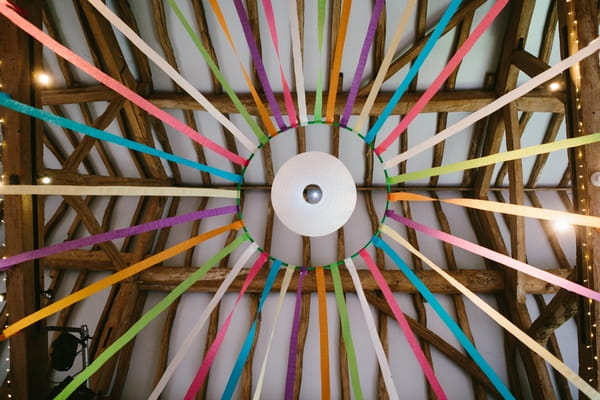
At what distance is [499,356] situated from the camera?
17.4 feet

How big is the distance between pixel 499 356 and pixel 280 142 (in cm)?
415

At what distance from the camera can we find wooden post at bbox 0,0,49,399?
8.84ft

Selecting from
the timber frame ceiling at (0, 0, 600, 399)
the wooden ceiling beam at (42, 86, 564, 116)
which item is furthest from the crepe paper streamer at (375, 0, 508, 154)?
the wooden ceiling beam at (42, 86, 564, 116)

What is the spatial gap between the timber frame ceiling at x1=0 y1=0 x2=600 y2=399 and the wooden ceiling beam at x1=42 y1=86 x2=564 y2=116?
19mm

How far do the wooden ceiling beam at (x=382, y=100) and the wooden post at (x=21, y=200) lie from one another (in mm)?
2009

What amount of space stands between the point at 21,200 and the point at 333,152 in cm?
Answer: 398

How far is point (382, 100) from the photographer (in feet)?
15.9

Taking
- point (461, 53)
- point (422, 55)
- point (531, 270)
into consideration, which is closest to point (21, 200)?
point (422, 55)

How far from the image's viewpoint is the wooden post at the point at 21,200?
2695 mm

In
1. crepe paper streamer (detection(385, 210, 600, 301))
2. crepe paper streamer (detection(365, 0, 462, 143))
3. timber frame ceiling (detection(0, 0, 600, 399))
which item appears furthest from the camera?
timber frame ceiling (detection(0, 0, 600, 399))

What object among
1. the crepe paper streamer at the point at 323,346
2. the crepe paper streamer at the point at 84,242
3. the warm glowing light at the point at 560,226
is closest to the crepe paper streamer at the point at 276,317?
the crepe paper streamer at the point at 323,346

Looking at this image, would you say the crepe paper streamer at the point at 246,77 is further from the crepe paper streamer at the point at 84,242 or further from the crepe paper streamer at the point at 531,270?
the crepe paper streamer at the point at 531,270

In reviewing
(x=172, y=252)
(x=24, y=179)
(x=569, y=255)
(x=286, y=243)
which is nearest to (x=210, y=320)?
(x=286, y=243)

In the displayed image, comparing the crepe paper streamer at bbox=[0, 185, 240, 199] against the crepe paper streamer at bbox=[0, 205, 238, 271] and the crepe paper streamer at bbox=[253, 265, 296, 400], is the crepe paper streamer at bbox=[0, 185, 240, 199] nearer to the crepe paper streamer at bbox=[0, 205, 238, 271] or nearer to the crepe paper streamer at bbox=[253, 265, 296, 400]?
the crepe paper streamer at bbox=[0, 205, 238, 271]
